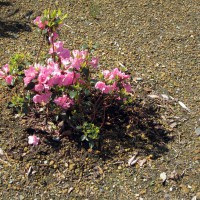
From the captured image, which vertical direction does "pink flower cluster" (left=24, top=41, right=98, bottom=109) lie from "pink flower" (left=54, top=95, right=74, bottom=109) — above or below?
above

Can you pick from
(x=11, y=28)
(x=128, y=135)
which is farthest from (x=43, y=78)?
(x=11, y=28)

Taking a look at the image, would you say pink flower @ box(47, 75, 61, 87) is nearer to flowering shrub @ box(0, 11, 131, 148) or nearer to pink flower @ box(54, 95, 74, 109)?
flowering shrub @ box(0, 11, 131, 148)

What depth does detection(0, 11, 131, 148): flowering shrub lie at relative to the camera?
271 cm

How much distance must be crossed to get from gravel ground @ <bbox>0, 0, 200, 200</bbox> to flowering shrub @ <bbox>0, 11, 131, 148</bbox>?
7.1 inches

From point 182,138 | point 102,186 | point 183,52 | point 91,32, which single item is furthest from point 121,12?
point 102,186

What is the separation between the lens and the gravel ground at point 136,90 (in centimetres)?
288

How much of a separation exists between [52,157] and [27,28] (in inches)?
68.2

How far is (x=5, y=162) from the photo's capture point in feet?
9.73

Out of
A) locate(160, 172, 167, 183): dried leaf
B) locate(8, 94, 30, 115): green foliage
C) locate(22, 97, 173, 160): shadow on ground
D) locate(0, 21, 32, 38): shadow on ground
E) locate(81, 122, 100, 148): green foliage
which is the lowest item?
locate(160, 172, 167, 183): dried leaf

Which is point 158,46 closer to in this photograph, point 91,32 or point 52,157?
point 91,32

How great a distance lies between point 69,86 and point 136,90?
90cm

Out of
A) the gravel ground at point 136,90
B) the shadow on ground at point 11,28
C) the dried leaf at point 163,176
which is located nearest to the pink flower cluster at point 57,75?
the gravel ground at point 136,90

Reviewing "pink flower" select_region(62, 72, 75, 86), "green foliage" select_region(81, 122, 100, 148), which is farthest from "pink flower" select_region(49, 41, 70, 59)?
"green foliage" select_region(81, 122, 100, 148)

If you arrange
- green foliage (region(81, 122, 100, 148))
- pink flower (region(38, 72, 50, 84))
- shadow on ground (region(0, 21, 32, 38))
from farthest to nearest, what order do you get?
shadow on ground (region(0, 21, 32, 38)), green foliage (region(81, 122, 100, 148)), pink flower (region(38, 72, 50, 84))
